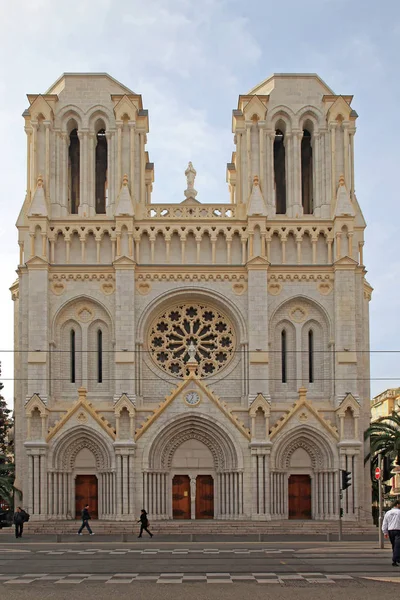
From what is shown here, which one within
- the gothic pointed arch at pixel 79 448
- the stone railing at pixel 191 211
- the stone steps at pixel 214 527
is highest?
the stone railing at pixel 191 211

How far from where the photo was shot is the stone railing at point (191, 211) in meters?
56.0

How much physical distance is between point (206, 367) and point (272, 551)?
77.4 ft

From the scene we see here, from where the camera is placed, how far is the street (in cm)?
2069

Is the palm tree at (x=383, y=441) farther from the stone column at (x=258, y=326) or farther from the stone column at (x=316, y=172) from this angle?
the stone column at (x=316, y=172)

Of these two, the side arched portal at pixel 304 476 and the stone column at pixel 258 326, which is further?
the stone column at pixel 258 326

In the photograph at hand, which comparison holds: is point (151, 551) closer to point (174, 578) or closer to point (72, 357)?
point (174, 578)

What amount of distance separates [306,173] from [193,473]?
1871 centimetres

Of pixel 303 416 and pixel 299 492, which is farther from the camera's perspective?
pixel 299 492

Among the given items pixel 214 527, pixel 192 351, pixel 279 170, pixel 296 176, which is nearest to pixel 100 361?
pixel 192 351

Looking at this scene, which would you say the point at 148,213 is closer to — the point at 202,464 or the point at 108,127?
the point at 108,127

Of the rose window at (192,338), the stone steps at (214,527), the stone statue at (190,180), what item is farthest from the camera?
the stone statue at (190,180)

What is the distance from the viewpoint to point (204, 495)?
54.2 meters

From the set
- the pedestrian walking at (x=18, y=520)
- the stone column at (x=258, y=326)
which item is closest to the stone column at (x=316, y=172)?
the stone column at (x=258, y=326)

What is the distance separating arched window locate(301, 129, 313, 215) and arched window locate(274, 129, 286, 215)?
1.11 metres
